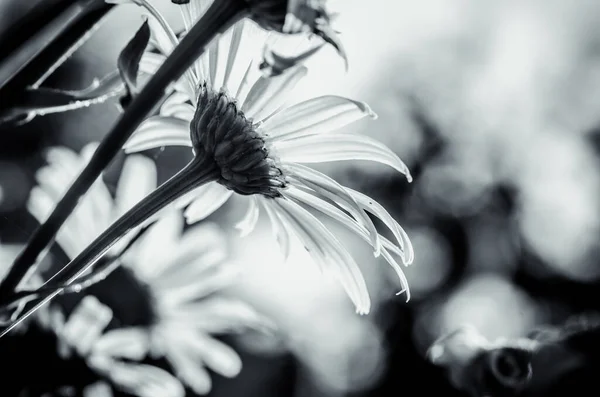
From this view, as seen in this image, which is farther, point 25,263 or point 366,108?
point 366,108

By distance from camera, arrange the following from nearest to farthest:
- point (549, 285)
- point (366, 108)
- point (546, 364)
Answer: point (366, 108) → point (546, 364) → point (549, 285)

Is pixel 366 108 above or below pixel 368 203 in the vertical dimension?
above

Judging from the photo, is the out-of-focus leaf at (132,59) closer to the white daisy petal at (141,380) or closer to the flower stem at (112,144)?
the flower stem at (112,144)

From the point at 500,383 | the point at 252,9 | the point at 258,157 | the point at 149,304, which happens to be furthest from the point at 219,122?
the point at 149,304


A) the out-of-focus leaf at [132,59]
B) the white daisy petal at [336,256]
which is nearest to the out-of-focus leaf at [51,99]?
the out-of-focus leaf at [132,59]

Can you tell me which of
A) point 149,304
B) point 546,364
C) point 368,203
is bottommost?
point 149,304

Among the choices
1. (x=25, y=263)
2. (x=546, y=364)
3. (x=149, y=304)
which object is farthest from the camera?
(x=149, y=304)

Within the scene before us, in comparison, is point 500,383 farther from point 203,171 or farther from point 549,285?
point 549,285

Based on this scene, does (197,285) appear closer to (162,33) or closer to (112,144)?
(162,33)

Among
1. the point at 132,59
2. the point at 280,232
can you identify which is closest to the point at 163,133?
the point at 280,232
